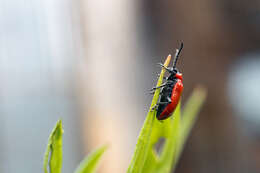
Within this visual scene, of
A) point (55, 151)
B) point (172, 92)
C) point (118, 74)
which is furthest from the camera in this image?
point (118, 74)

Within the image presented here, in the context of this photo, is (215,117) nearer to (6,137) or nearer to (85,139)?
(85,139)

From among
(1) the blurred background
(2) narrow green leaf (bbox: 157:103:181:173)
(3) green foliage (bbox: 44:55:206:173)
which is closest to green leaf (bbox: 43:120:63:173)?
(3) green foliage (bbox: 44:55:206:173)

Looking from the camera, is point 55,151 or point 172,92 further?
point 172,92

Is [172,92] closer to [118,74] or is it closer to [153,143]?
[153,143]

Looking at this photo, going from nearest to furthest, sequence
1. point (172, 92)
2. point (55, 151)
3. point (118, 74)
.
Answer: point (55, 151)
point (172, 92)
point (118, 74)

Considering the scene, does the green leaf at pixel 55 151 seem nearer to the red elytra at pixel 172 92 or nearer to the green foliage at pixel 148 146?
the green foliage at pixel 148 146

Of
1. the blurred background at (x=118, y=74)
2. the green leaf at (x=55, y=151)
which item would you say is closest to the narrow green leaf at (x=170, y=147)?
the green leaf at (x=55, y=151)

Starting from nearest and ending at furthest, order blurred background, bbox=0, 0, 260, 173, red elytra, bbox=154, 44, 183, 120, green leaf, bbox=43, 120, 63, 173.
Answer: green leaf, bbox=43, 120, 63, 173
red elytra, bbox=154, 44, 183, 120
blurred background, bbox=0, 0, 260, 173

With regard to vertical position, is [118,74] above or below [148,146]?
above

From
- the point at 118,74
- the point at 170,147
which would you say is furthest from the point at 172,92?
the point at 118,74

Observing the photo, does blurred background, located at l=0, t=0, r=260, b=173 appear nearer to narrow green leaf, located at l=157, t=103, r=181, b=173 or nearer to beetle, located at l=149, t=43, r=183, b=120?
beetle, located at l=149, t=43, r=183, b=120
